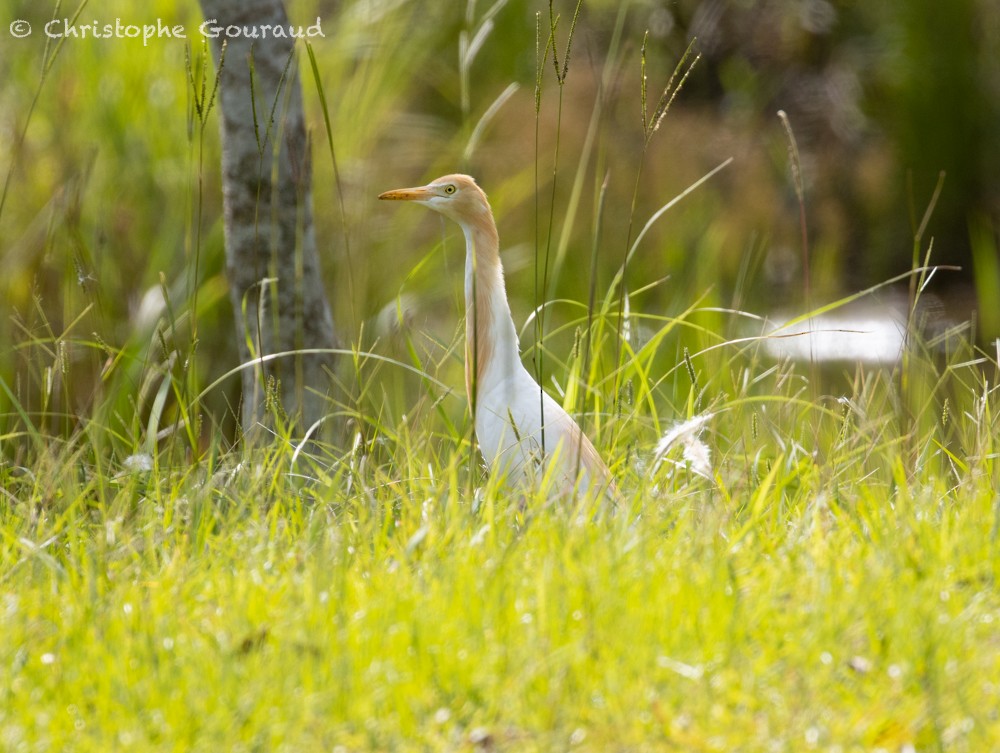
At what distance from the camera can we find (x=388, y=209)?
15.0 feet

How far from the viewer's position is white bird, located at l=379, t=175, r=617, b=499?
2504mm

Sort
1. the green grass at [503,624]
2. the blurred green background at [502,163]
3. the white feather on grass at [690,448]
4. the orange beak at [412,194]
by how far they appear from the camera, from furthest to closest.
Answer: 1. the blurred green background at [502,163]
2. the orange beak at [412,194]
3. the white feather on grass at [690,448]
4. the green grass at [503,624]

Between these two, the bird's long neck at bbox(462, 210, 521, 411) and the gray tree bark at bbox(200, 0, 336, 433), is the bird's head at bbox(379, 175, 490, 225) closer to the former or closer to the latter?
the bird's long neck at bbox(462, 210, 521, 411)

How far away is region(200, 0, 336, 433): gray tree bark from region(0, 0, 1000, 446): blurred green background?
4.7 inches

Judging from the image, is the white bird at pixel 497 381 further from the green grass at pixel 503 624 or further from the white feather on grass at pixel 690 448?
the green grass at pixel 503 624

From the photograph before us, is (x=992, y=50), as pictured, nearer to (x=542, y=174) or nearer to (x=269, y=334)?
(x=542, y=174)

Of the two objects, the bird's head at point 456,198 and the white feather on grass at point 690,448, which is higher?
the bird's head at point 456,198

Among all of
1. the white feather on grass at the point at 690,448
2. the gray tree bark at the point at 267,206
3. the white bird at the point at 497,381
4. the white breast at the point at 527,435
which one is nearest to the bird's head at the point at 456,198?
the white bird at the point at 497,381

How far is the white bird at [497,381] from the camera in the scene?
2.50m

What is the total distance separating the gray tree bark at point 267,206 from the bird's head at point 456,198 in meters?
0.28

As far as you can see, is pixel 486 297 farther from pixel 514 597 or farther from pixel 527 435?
pixel 514 597

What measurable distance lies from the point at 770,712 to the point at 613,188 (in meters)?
5.43

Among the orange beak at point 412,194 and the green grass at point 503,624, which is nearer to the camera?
the green grass at point 503,624

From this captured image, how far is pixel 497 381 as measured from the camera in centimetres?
287
